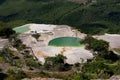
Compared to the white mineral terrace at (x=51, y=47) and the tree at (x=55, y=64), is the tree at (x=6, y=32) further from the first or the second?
the tree at (x=55, y=64)

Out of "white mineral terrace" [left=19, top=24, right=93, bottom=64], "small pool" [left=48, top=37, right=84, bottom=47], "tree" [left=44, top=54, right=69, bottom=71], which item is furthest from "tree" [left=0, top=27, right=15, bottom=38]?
"tree" [left=44, top=54, right=69, bottom=71]

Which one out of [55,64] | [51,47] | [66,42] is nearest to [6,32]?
[51,47]

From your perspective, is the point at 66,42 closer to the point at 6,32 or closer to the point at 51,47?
the point at 51,47

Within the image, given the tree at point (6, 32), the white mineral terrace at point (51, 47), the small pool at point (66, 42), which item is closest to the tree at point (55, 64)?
the white mineral terrace at point (51, 47)

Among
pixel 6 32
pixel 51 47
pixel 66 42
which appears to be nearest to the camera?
pixel 51 47

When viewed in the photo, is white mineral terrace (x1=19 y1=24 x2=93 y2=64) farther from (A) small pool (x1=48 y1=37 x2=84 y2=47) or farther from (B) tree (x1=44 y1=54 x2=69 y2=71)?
(B) tree (x1=44 y1=54 x2=69 y2=71)

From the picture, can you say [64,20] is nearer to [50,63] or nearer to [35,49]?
[35,49]
